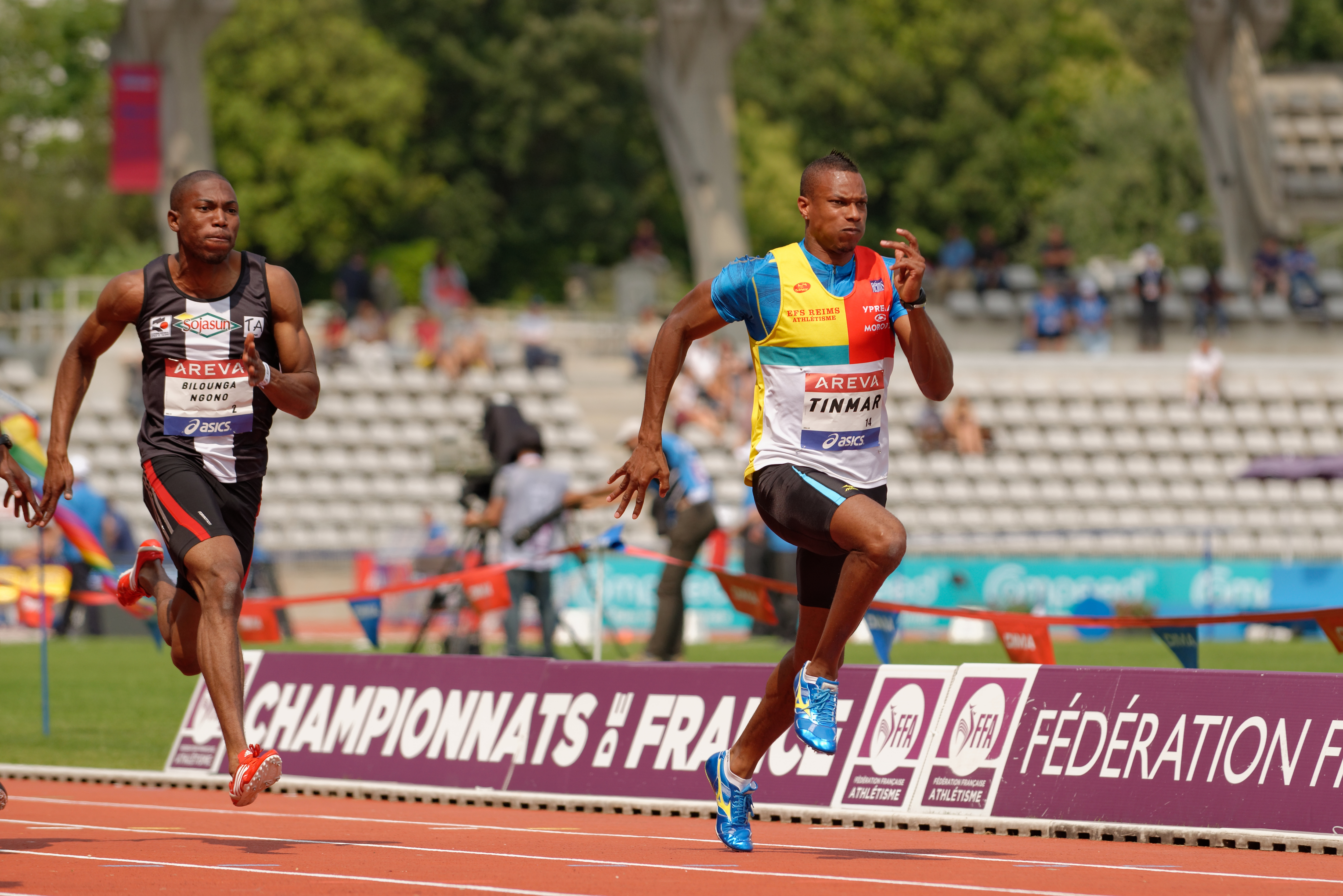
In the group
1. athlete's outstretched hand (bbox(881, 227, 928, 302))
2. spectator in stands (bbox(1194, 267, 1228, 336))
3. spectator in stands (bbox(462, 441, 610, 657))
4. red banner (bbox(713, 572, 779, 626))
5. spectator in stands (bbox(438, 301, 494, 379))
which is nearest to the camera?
athlete's outstretched hand (bbox(881, 227, 928, 302))

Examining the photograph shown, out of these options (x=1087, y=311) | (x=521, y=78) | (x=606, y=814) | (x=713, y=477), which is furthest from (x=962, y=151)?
(x=606, y=814)

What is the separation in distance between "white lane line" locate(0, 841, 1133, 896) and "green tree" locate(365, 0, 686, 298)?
56309 millimetres

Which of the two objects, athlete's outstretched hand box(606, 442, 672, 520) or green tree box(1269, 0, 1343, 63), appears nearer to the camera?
athlete's outstretched hand box(606, 442, 672, 520)

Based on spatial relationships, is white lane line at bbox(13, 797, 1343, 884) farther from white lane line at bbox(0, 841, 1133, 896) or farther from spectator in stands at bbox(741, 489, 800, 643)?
spectator in stands at bbox(741, 489, 800, 643)

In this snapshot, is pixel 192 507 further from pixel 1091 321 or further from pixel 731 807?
pixel 1091 321

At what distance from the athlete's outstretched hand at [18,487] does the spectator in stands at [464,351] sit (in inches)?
894

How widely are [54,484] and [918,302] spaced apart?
3.25 meters

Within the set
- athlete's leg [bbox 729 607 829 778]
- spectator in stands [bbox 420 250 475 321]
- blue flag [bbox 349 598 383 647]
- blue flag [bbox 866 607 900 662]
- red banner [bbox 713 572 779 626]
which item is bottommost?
spectator in stands [bbox 420 250 475 321]

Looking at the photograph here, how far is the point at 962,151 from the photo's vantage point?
67688mm

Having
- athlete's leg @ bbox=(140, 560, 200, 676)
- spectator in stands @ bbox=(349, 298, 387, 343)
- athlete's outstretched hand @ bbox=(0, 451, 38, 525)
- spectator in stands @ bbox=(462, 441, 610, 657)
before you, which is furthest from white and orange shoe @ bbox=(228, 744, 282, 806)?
spectator in stands @ bbox=(349, 298, 387, 343)

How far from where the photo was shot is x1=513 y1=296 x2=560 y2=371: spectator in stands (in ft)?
103

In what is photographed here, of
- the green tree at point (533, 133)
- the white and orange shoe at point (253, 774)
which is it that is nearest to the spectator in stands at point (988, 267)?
the green tree at point (533, 133)

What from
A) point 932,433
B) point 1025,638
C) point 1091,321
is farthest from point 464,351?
point 1025,638

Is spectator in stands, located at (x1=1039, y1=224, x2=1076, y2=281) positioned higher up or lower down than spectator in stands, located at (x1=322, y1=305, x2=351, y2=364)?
higher up
